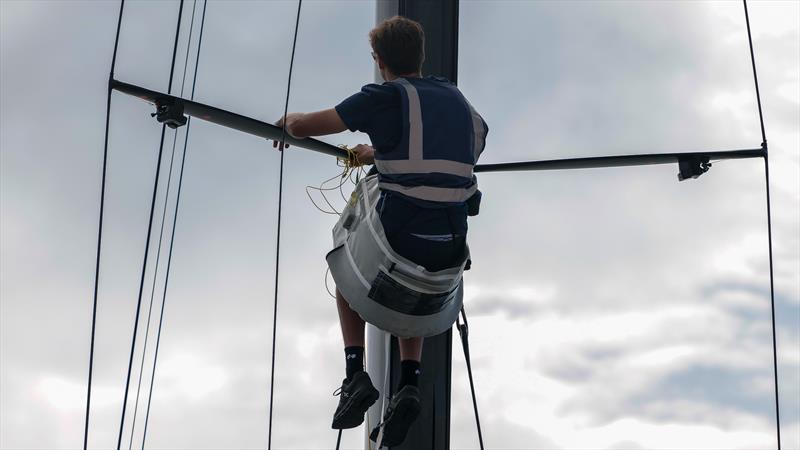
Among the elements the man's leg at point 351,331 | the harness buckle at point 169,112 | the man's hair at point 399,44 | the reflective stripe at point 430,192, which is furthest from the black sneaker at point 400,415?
the harness buckle at point 169,112

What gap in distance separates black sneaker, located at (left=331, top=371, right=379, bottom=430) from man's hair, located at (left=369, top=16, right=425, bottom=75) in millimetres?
1256

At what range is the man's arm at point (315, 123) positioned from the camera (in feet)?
12.3

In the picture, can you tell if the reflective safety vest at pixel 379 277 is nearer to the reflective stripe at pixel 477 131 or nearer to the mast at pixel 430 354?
the reflective stripe at pixel 477 131

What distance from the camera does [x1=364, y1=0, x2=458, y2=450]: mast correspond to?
4.96 metres

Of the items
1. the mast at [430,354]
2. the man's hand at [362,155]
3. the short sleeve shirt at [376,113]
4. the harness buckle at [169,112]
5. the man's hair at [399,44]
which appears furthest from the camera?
the mast at [430,354]

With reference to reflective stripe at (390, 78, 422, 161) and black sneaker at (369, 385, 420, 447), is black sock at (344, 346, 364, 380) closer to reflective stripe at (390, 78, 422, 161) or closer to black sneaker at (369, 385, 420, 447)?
black sneaker at (369, 385, 420, 447)

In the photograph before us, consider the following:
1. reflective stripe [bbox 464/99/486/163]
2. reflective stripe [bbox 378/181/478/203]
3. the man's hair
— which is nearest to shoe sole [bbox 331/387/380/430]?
reflective stripe [bbox 378/181/478/203]

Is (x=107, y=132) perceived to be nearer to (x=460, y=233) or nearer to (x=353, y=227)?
(x=353, y=227)

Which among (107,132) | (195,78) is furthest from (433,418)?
(195,78)

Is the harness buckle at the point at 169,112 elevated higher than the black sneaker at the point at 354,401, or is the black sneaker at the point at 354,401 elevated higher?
the harness buckle at the point at 169,112

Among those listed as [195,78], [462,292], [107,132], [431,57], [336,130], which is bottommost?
[462,292]

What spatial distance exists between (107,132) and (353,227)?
1328 mm

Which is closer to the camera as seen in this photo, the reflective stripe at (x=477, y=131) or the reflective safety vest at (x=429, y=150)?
the reflective safety vest at (x=429, y=150)

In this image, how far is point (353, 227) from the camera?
3.96 metres
